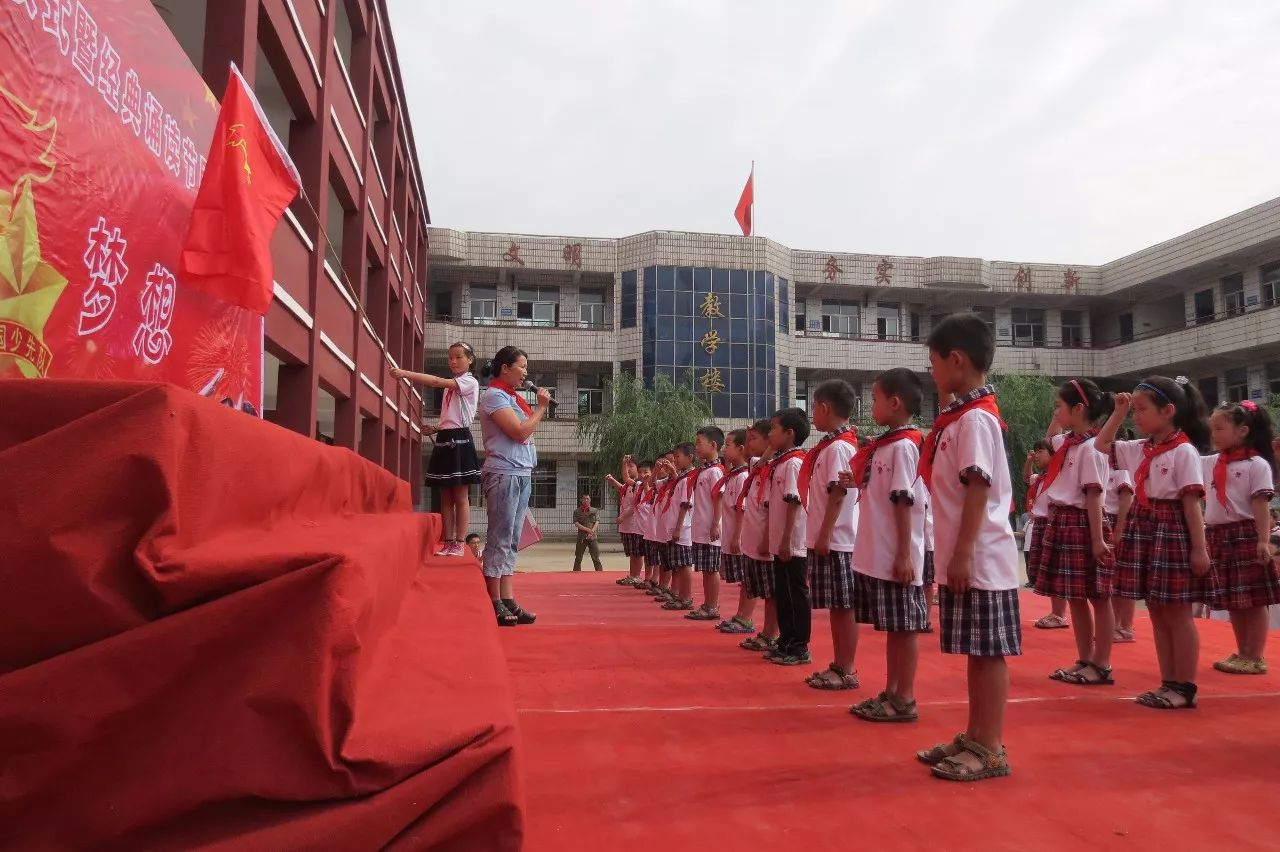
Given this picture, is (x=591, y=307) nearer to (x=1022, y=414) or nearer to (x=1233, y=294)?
(x=1022, y=414)

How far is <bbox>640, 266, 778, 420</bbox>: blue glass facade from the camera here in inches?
1049

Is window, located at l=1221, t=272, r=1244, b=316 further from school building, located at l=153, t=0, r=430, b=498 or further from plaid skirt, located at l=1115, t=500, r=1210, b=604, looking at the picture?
plaid skirt, located at l=1115, t=500, r=1210, b=604

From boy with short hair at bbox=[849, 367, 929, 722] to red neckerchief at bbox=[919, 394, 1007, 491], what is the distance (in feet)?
1.33

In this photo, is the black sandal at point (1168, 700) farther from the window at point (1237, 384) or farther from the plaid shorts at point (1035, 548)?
the window at point (1237, 384)

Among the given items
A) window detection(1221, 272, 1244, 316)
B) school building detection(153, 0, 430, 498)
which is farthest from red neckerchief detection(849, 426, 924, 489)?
window detection(1221, 272, 1244, 316)

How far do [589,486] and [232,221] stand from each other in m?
23.1

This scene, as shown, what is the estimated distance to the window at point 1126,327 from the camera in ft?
96.5

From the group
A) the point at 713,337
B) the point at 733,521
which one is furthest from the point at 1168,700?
the point at 713,337

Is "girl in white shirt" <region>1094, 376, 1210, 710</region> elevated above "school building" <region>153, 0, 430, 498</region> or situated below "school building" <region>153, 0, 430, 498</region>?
below

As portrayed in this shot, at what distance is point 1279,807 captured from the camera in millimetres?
2201

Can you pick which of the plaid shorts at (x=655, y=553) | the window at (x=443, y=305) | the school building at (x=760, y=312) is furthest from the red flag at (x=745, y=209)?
the plaid shorts at (x=655, y=553)

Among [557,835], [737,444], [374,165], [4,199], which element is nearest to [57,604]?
[557,835]

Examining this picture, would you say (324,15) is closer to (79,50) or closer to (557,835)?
(79,50)

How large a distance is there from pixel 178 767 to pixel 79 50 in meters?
2.87
